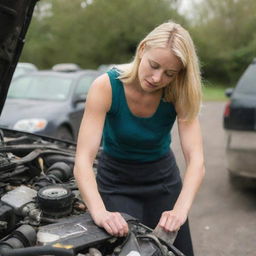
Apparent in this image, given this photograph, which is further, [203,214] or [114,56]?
[114,56]

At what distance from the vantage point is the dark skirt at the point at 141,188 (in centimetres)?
233

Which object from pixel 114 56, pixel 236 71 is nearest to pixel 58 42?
pixel 114 56

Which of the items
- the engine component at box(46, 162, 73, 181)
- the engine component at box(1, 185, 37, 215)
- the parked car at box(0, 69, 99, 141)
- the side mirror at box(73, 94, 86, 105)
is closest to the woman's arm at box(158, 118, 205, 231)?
the engine component at box(1, 185, 37, 215)

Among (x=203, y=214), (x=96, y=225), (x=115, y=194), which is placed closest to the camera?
(x=96, y=225)

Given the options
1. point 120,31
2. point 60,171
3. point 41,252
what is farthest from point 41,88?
point 120,31

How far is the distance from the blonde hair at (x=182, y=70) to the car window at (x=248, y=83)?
118 inches

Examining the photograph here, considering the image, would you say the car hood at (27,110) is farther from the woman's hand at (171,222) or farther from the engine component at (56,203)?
the woman's hand at (171,222)

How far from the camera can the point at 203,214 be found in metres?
4.73

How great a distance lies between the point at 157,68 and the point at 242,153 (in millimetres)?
2979

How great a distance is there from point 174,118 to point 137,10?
3573cm

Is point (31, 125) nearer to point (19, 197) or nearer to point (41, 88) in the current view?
point (41, 88)

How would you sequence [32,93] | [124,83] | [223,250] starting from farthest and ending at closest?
[32,93] → [223,250] → [124,83]

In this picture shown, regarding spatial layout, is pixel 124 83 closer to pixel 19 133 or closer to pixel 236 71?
pixel 19 133

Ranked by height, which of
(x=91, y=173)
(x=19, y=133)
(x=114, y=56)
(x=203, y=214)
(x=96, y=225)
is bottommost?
(x=114, y=56)
